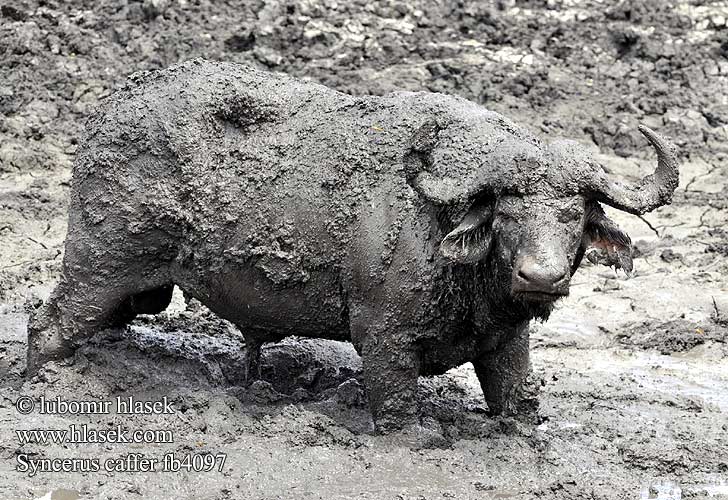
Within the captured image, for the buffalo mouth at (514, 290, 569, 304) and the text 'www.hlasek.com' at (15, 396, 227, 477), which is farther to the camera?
the text 'www.hlasek.com' at (15, 396, 227, 477)

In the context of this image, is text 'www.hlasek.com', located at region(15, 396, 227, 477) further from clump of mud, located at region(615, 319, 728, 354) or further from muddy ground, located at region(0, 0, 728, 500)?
clump of mud, located at region(615, 319, 728, 354)

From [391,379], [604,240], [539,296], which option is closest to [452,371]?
[391,379]

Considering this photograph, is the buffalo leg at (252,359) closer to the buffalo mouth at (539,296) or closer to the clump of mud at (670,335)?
the buffalo mouth at (539,296)

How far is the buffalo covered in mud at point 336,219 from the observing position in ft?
16.4

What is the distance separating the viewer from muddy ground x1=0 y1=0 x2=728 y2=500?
532 centimetres

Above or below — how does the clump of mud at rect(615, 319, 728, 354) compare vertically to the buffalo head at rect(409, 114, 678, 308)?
below

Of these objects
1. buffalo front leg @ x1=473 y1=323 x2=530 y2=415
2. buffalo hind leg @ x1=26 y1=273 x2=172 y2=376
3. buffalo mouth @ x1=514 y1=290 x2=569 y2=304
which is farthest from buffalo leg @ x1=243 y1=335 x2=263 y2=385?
buffalo mouth @ x1=514 y1=290 x2=569 y2=304

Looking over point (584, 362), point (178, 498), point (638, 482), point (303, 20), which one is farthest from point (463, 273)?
point (303, 20)

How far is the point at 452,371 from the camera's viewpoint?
22.7 ft

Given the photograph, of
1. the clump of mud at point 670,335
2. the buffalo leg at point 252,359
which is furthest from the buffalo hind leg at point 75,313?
the clump of mud at point 670,335

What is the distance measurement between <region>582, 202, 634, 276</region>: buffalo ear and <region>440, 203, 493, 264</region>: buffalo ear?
0.45 metres

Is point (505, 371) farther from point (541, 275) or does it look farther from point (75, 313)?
point (75, 313)

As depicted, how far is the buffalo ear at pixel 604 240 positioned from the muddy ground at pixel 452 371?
102 cm

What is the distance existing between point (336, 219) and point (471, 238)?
0.77 meters
